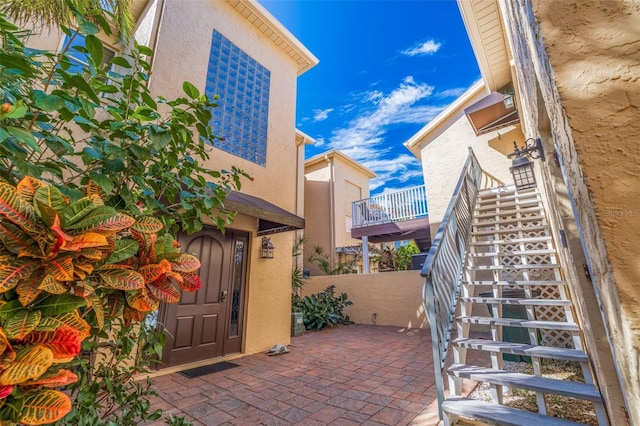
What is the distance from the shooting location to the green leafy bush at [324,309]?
744cm

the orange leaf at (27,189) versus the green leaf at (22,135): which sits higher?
the green leaf at (22,135)

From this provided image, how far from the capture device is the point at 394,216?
988 cm

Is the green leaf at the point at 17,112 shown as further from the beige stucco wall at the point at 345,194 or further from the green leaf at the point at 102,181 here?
the beige stucco wall at the point at 345,194

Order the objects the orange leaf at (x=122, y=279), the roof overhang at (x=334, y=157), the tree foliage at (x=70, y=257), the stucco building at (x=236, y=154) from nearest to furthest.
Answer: the tree foliage at (x=70, y=257) < the orange leaf at (x=122, y=279) < the stucco building at (x=236, y=154) < the roof overhang at (x=334, y=157)

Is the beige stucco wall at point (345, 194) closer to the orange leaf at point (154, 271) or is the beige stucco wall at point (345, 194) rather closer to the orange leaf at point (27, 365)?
the orange leaf at point (154, 271)

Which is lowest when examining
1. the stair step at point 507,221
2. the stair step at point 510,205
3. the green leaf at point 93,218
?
the green leaf at point 93,218

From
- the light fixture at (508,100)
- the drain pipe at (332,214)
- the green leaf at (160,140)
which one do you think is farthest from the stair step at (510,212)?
the drain pipe at (332,214)

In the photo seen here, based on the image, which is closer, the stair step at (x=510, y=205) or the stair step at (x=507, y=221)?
the stair step at (x=507, y=221)

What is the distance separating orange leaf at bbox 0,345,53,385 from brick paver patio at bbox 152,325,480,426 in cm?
236

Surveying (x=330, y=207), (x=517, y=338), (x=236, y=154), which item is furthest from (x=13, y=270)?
(x=330, y=207)

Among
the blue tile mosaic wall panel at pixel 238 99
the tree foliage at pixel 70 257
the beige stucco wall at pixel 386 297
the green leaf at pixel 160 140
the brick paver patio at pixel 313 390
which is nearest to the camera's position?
the tree foliage at pixel 70 257

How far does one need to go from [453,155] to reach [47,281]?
909 cm

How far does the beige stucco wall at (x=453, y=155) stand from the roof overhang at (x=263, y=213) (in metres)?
4.94

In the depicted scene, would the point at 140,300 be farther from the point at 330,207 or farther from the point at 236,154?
the point at 330,207
